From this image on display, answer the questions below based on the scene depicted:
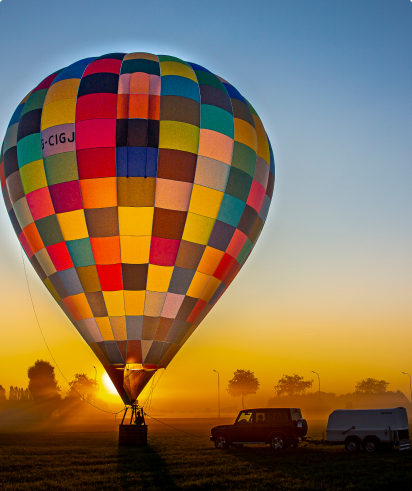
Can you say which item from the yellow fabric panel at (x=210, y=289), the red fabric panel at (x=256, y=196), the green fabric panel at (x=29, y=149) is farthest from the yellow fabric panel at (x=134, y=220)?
the red fabric panel at (x=256, y=196)

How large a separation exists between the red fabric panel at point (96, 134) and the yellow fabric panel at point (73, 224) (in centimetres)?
266

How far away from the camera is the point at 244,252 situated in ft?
73.7

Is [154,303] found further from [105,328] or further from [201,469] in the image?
[201,469]

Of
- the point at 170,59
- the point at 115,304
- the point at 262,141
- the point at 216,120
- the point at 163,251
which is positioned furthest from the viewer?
the point at 262,141

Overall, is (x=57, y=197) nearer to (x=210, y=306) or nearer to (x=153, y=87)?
(x=153, y=87)

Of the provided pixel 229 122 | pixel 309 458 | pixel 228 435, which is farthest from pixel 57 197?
pixel 309 458

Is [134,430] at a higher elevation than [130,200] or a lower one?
lower

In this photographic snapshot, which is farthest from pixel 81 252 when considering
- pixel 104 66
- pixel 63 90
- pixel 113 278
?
pixel 104 66

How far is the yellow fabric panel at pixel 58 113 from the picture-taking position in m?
19.9

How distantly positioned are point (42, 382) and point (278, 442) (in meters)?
104

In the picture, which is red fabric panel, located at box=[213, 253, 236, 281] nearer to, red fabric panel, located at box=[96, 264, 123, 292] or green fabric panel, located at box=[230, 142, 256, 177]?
green fabric panel, located at box=[230, 142, 256, 177]

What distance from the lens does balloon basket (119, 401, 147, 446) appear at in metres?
19.4

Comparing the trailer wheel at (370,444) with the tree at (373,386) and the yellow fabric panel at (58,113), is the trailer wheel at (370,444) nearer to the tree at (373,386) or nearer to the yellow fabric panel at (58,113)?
the yellow fabric panel at (58,113)

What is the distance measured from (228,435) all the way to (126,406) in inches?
167
